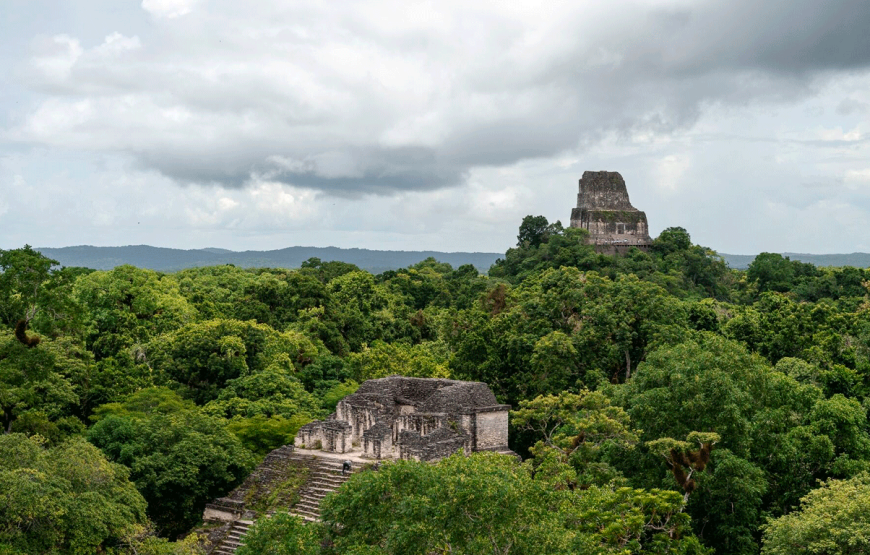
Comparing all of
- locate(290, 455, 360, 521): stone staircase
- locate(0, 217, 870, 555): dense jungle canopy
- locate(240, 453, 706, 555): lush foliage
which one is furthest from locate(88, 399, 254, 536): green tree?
locate(240, 453, 706, 555): lush foliage

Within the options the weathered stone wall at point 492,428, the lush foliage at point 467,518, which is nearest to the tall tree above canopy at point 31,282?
the lush foliage at point 467,518

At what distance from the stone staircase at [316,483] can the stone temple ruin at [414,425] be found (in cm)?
94

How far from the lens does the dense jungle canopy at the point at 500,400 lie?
17.6 metres

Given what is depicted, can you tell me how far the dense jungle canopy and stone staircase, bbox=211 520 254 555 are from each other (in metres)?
1.47

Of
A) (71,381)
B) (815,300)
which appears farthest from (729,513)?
(815,300)

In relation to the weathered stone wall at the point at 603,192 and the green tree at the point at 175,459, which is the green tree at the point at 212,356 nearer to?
the green tree at the point at 175,459

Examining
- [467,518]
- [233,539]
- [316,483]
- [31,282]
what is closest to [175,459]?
[233,539]

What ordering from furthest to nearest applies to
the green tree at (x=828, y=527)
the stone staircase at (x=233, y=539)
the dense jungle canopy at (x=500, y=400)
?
the stone staircase at (x=233, y=539) < the green tree at (x=828, y=527) < the dense jungle canopy at (x=500, y=400)

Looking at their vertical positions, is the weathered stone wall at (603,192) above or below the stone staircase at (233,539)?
above

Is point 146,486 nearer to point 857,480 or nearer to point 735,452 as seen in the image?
point 735,452

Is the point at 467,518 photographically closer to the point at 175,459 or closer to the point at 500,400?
the point at 175,459

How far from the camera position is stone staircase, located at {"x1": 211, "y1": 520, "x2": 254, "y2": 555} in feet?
76.8

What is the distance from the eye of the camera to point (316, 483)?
25.0 m

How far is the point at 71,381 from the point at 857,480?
24.0 metres
